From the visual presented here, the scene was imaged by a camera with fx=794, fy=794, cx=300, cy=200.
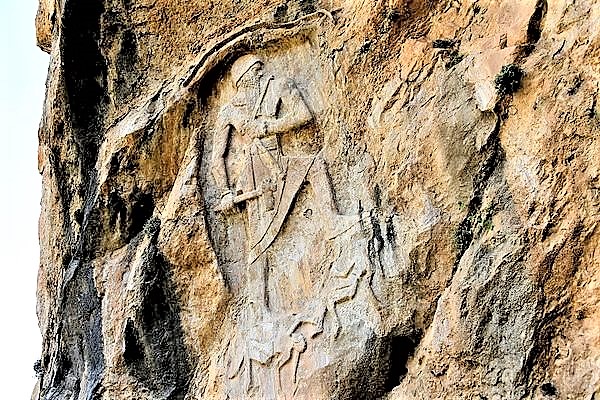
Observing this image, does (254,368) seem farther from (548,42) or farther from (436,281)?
(548,42)

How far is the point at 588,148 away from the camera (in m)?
7.59

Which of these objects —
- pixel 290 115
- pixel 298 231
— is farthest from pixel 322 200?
pixel 290 115

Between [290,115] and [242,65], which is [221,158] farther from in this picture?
[242,65]

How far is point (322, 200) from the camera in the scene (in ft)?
32.0

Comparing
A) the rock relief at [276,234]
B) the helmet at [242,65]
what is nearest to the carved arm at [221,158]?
the rock relief at [276,234]

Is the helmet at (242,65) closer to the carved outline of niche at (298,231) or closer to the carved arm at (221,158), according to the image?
the carved outline of niche at (298,231)

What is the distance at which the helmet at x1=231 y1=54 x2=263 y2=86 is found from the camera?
35.3ft

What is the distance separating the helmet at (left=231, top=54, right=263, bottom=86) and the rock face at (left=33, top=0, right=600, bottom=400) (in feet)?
0.10

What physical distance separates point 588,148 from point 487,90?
1350mm

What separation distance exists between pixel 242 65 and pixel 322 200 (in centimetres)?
239

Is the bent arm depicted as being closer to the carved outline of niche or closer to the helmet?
the carved outline of niche

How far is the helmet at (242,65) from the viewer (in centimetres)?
1077

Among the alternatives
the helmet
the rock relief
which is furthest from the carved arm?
the helmet

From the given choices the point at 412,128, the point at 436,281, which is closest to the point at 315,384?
the point at 436,281
